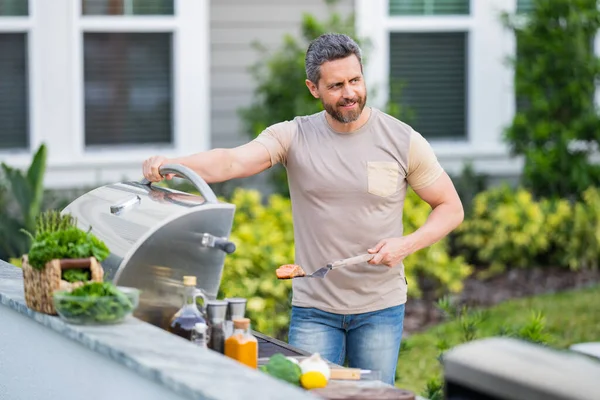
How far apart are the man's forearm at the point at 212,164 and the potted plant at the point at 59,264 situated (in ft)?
2.14

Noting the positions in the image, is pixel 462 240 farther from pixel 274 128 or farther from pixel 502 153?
pixel 274 128

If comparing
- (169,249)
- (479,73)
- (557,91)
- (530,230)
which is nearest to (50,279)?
(169,249)

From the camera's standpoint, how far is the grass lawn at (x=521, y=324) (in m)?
7.23

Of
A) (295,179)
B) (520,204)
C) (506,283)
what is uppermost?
(295,179)

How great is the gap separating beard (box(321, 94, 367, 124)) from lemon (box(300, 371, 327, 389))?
1.20 meters

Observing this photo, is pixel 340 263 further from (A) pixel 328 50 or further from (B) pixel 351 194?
(A) pixel 328 50

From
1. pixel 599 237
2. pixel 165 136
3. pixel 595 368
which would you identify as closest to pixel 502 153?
pixel 599 237

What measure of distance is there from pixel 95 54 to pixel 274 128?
5158mm

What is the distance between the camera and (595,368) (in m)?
2.47

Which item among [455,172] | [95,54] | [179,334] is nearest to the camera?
[179,334]

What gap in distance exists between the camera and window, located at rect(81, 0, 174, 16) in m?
9.29

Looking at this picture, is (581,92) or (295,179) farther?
(581,92)

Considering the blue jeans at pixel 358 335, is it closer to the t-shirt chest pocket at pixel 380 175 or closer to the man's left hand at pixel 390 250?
the man's left hand at pixel 390 250

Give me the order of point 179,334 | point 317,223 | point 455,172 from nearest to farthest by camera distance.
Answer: point 179,334 < point 317,223 < point 455,172
